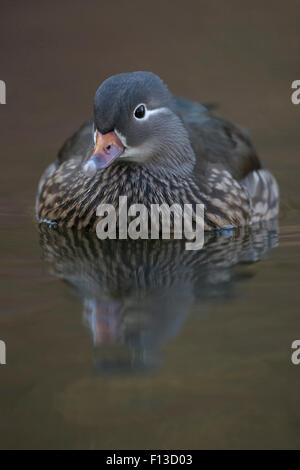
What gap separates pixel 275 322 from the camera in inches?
127

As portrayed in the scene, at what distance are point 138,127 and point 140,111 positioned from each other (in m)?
0.08

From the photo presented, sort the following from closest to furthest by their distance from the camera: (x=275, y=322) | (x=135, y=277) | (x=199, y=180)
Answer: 1. (x=275, y=322)
2. (x=135, y=277)
3. (x=199, y=180)

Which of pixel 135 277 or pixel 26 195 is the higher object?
pixel 26 195

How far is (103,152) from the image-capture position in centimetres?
387

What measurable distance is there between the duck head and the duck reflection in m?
0.46

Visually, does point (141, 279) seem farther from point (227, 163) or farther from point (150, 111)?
point (227, 163)

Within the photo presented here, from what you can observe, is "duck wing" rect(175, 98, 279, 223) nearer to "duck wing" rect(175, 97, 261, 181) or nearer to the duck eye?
"duck wing" rect(175, 97, 261, 181)

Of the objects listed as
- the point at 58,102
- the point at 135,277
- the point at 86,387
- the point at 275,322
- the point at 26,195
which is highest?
the point at 58,102

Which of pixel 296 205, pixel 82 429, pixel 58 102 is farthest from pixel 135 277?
pixel 58 102

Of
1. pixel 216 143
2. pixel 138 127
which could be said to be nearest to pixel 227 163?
pixel 216 143

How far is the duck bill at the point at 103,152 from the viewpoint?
3831 mm

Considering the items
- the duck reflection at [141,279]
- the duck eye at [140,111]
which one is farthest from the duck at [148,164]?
the duck reflection at [141,279]

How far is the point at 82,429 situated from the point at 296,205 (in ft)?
9.89
